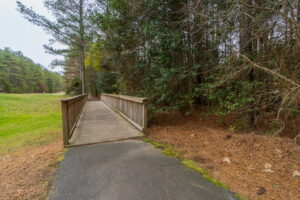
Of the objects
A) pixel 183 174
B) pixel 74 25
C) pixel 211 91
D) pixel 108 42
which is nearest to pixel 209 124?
pixel 211 91

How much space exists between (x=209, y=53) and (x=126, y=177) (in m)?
4.08

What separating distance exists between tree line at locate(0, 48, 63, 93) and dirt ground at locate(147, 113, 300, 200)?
45.4 m

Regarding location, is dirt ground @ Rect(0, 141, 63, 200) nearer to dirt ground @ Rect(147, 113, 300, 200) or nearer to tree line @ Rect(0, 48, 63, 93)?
dirt ground @ Rect(147, 113, 300, 200)

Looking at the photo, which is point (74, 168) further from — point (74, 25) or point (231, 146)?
point (74, 25)

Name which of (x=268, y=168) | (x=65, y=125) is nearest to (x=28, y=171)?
(x=65, y=125)

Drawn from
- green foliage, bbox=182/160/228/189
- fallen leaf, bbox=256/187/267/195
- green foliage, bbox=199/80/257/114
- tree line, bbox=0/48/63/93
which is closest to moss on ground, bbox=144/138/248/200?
green foliage, bbox=182/160/228/189

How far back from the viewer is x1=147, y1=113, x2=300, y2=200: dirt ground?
68.0 inches

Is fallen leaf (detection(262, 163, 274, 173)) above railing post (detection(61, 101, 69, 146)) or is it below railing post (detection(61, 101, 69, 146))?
below

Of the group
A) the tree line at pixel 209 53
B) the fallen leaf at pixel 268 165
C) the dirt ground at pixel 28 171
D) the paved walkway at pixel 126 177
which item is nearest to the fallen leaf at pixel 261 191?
the paved walkway at pixel 126 177

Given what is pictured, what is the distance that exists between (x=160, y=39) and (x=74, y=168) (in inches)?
153

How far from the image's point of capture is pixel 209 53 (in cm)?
427

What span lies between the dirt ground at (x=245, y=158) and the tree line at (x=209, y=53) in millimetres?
586

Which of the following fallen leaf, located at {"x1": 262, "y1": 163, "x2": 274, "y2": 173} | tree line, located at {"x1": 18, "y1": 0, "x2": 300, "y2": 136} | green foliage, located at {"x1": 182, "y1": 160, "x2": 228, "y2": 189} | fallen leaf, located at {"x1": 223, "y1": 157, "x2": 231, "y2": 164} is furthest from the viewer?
tree line, located at {"x1": 18, "y1": 0, "x2": 300, "y2": 136}

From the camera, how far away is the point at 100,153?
2.77m
